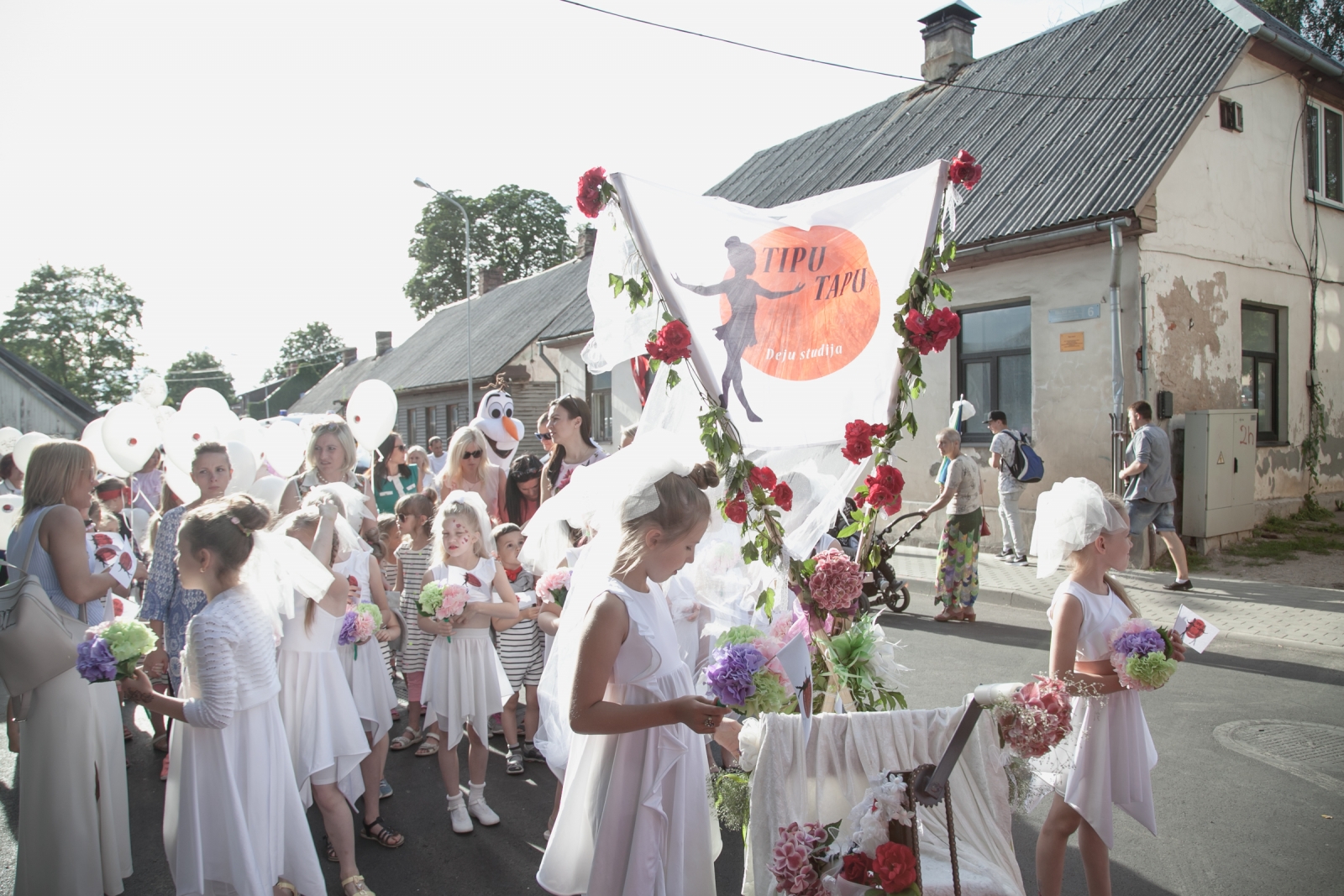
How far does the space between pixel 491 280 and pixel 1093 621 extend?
38.2m

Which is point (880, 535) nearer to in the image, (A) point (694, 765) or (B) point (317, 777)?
(A) point (694, 765)

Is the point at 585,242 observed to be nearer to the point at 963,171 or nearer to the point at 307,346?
the point at 963,171

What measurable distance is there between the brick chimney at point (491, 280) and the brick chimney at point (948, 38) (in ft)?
84.2

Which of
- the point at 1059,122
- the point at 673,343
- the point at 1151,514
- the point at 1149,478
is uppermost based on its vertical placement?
the point at 1059,122

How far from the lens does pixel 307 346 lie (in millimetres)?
79062

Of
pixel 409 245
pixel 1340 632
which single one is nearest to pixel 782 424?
pixel 1340 632

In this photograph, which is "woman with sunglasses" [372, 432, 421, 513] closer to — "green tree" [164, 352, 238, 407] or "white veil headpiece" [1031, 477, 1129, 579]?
"white veil headpiece" [1031, 477, 1129, 579]

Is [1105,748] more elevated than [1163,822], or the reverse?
[1105,748]

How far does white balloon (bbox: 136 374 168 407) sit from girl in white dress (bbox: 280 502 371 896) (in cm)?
858

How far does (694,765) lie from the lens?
2498 mm

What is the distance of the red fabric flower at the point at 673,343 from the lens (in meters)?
2.74

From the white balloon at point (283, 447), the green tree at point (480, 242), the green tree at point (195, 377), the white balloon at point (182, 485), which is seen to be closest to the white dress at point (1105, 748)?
the white balloon at point (182, 485)

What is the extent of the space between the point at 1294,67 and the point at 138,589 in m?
16.6

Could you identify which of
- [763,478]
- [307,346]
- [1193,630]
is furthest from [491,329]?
[307,346]
